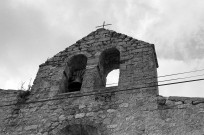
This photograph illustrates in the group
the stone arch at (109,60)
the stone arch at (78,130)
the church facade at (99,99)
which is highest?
the stone arch at (109,60)

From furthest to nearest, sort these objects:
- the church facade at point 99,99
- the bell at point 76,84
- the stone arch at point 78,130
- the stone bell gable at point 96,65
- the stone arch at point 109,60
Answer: the stone arch at point 109,60
the bell at point 76,84
the stone bell gable at point 96,65
the stone arch at point 78,130
the church facade at point 99,99

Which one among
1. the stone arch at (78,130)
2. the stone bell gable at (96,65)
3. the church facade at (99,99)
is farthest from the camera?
the stone bell gable at (96,65)

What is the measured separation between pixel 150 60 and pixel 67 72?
7.52 ft

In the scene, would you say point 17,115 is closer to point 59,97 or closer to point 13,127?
point 13,127

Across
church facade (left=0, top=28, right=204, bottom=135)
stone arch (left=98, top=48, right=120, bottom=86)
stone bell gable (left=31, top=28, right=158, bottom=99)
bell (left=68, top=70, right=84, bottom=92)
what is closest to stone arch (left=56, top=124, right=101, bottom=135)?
church facade (left=0, top=28, right=204, bottom=135)

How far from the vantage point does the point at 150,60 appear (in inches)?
317

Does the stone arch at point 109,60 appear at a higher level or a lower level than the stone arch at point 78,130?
higher

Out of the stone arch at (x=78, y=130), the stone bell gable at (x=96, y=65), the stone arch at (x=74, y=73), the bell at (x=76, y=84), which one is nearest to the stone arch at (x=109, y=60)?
the stone bell gable at (x=96, y=65)

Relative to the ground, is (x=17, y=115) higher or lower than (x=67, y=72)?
lower

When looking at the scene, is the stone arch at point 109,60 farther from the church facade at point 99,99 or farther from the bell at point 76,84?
the bell at point 76,84

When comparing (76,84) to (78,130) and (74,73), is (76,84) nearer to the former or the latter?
(74,73)

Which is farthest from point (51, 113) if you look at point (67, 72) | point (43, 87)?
point (67, 72)

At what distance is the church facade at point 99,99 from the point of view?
6.46 m

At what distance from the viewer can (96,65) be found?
849 cm
